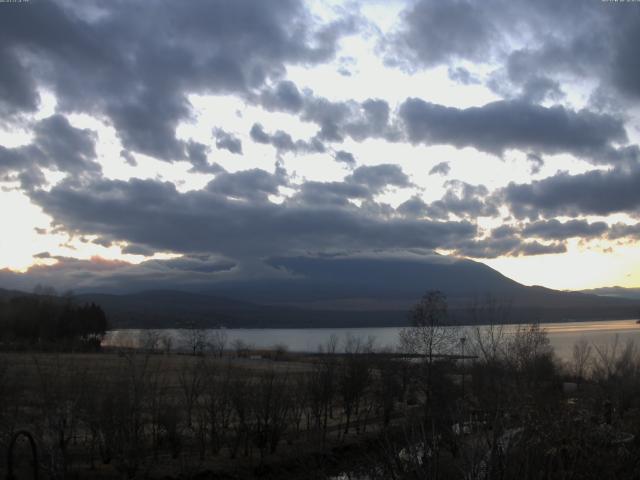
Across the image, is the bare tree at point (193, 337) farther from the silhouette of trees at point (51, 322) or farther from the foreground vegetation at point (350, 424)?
the foreground vegetation at point (350, 424)

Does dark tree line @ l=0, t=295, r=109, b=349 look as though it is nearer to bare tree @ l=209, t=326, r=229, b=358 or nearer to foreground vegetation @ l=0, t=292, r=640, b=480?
bare tree @ l=209, t=326, r=229, b=358

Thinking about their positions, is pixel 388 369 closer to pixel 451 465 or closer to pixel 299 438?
pixel 299 438

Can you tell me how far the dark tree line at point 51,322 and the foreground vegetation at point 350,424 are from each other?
266ft

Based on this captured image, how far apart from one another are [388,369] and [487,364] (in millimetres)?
7010

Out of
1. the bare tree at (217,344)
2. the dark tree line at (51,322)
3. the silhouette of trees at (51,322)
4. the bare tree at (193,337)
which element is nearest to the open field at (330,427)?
the bare tree at (217,344)

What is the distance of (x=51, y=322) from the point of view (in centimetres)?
12738

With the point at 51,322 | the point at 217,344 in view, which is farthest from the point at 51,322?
the point at 217,344

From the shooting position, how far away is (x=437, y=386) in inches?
1545

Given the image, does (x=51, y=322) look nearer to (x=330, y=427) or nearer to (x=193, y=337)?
(x=193, y=337)

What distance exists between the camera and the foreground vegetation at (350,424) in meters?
8.85

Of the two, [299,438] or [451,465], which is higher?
[451,465]

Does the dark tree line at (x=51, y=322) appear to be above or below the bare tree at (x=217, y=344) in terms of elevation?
above

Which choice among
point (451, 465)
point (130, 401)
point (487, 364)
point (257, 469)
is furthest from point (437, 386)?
point (451, 465)

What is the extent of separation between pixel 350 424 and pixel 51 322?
105506 millimetres
